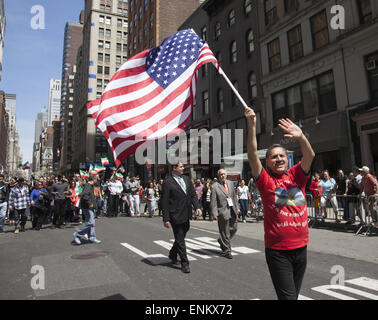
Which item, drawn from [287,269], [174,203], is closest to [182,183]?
[174,203]

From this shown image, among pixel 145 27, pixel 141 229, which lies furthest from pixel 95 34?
pixel 141 229

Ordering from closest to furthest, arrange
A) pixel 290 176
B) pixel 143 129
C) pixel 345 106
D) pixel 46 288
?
pixel 290 176, pixel 46 288, pixel 143 129, pixel 345 106

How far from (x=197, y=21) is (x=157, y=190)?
71.1 feet

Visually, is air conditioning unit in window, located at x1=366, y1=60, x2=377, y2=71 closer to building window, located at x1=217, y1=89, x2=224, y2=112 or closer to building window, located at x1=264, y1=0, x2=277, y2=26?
building window, located at x1=264, y1=0, x2=277, y2=26

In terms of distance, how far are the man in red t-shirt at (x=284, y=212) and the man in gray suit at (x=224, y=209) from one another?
4.03 m

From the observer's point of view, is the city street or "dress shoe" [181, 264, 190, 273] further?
"dress shoe" [181, 264, 190, 273]

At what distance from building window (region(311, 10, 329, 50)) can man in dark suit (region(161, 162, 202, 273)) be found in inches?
635

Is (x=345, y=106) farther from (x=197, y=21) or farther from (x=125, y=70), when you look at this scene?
(x=197, y=21)

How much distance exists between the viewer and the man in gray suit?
7016mm

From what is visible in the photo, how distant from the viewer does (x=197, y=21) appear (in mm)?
32156

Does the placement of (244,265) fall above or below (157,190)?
below

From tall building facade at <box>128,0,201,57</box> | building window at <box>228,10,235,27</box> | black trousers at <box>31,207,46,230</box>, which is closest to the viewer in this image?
black trousers at <box>31,207,46,230</box>

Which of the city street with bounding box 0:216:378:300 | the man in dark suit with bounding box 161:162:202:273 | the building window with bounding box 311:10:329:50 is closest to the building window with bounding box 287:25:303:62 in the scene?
the building window with bounding box 311:10:329:50

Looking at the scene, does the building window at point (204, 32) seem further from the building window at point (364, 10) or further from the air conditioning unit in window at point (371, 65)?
the air conditioning unit in window at point (371, 65)
